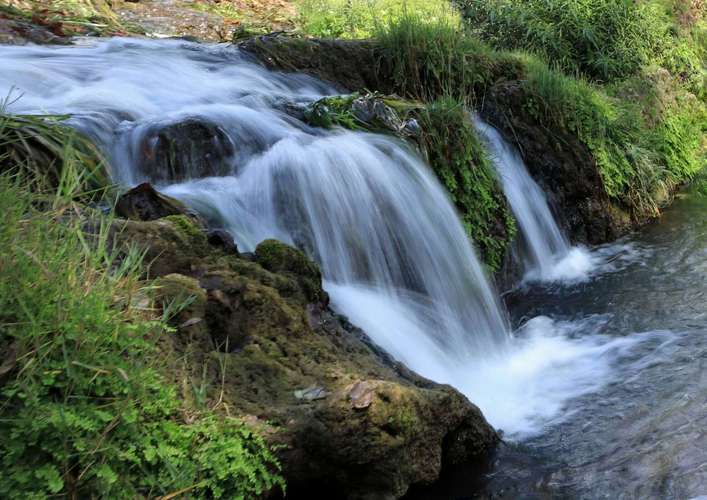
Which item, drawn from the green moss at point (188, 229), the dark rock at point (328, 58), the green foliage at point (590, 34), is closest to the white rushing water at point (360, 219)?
the green moss at point (188, 229)

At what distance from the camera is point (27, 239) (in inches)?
99.4

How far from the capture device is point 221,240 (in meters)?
3.65

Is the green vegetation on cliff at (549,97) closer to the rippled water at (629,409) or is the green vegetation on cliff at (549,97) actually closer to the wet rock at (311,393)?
the rippled water at (629,409)

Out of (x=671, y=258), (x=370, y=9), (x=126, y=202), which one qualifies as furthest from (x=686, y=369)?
(x=370, y=9)

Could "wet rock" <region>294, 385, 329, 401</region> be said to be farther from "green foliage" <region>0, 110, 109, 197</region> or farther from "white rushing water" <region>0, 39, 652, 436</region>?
"green foliage" <region>0, 110, 109, 197</region>

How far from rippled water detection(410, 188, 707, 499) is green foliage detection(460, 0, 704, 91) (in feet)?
12.9

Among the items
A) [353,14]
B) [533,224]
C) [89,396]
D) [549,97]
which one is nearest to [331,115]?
[533,224]

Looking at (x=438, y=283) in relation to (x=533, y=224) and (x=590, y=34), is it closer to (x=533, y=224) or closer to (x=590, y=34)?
(x=533, y=224)

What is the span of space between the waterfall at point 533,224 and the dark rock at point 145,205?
351cm

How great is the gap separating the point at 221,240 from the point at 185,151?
1.47 metres

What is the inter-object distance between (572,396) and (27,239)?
2.92 metres

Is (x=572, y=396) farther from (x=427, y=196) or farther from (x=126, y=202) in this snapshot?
(x=126, y=202)

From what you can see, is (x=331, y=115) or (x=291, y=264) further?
(x=331, y=115)

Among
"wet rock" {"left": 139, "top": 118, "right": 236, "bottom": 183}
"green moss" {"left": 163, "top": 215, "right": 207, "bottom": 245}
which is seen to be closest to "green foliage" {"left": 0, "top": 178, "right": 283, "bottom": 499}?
"green moss" {"left": 163, "top": 215, "right": 207, "bottom": 245}
